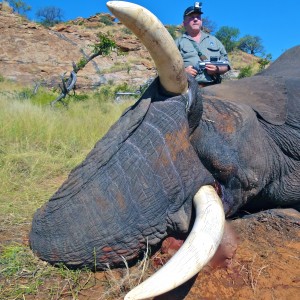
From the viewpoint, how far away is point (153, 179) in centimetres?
233

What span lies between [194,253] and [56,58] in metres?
34.8

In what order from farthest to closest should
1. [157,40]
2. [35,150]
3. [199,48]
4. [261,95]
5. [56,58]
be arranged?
1. [56,58]
2. [35,150]
3. [199,48]
4. [261,95]
5. [157,40]

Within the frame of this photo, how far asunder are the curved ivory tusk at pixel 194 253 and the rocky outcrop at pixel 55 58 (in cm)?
2627

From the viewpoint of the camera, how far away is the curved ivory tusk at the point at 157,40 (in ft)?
6.56

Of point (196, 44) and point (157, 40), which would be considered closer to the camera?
point (157, 40)

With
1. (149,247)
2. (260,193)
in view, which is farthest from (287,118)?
(149,247)

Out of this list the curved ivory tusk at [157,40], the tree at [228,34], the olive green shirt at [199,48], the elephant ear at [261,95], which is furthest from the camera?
the tree at [228,34]

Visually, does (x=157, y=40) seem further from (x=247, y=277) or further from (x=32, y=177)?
(x=32, y=177)

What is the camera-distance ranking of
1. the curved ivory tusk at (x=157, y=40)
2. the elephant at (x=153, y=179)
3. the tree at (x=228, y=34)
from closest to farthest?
the curved ivory tusk at (x=157, y=40) < the elephant at (x=153, y=179) < the tree at (x=228, y=34)

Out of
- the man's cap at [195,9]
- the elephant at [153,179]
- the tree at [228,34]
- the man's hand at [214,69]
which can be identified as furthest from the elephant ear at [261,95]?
the tree at [228,34]

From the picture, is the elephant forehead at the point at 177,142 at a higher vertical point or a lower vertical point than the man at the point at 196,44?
lower

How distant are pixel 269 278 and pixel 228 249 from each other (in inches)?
10.9

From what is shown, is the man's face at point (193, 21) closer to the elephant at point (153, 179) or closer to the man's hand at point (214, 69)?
the man's hand at point (214, 69)

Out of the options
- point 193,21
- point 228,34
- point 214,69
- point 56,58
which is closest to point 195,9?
point 193,21
